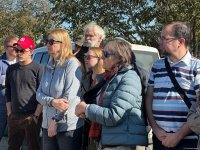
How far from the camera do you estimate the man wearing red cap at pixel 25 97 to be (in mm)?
5129

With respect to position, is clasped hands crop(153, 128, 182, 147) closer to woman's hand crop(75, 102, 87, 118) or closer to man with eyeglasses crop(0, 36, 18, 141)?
woman's hand crop(75, 102, 87, 118)

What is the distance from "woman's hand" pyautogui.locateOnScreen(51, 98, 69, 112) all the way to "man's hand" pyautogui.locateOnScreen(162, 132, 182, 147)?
1.12m

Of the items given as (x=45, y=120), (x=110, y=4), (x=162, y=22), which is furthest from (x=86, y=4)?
(x=45, y=120)

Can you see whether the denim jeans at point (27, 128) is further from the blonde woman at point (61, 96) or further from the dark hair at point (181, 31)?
the dark hair at point (181, 31)

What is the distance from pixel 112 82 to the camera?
11.5 feet

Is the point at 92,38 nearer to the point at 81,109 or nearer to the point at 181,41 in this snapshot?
the point at 81,109

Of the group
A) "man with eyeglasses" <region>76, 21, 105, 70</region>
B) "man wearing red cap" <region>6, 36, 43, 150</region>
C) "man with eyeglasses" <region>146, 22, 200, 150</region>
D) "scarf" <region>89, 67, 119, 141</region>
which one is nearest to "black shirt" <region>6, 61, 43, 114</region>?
"man wearing red cap" <region>6, 36, 43, 150</region>

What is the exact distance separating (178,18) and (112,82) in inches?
398

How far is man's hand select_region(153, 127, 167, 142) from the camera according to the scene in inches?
135

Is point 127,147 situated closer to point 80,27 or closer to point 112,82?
point 112,82

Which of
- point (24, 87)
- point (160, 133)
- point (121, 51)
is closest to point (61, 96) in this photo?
point (121, 51)

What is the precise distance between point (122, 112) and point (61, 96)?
3.41ft

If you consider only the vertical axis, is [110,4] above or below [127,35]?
above

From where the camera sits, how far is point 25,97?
512 cm
